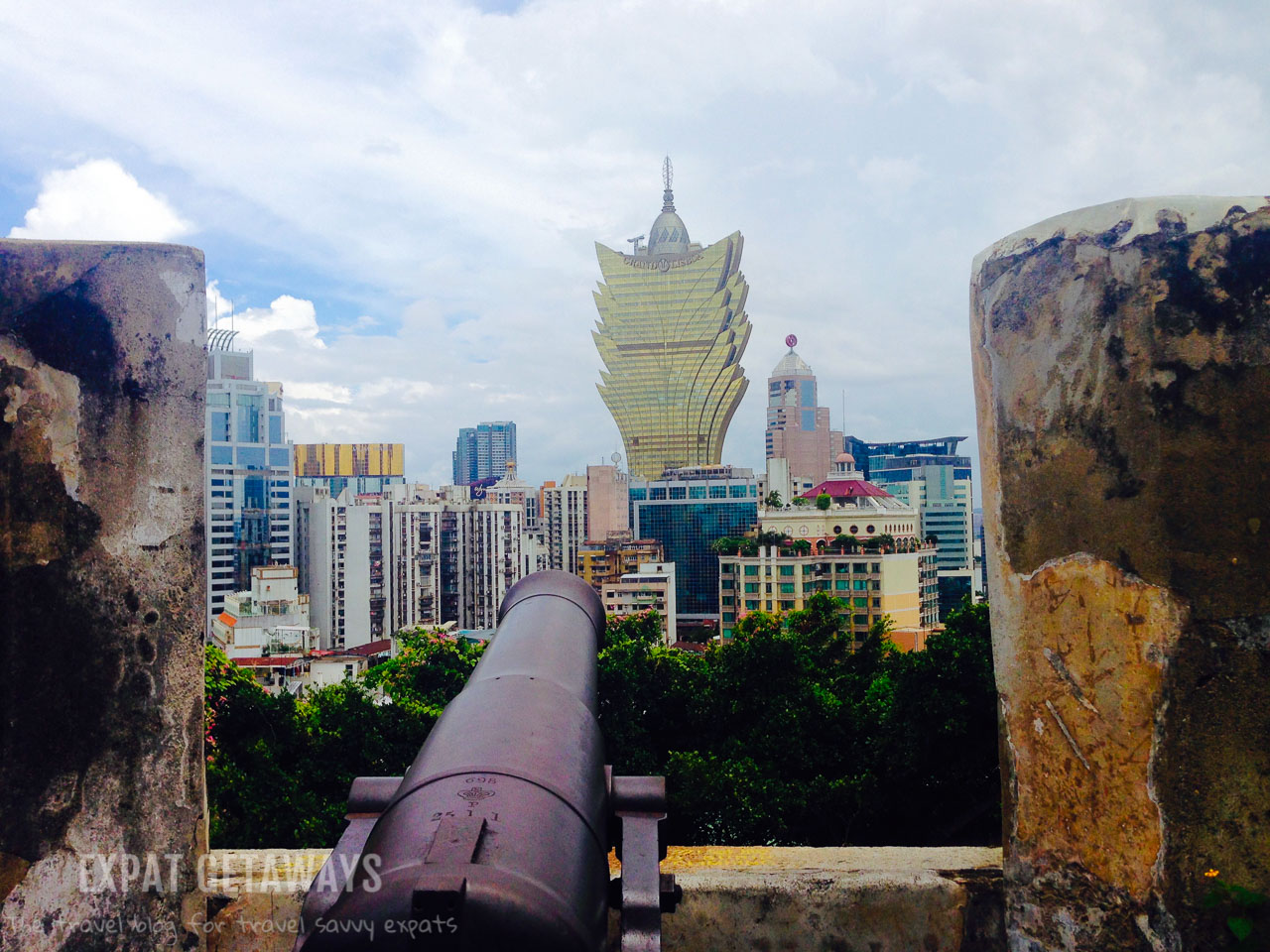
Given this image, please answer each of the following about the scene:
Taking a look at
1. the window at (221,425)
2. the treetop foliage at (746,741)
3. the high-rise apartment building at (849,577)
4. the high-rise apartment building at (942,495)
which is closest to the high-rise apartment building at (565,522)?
the window at (221,425)

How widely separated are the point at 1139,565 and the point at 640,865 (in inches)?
45.2

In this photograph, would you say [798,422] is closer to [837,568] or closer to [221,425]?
[221,425]

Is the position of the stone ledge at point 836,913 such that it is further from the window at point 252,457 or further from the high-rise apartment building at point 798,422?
the high-rise apartment building at point 798,422

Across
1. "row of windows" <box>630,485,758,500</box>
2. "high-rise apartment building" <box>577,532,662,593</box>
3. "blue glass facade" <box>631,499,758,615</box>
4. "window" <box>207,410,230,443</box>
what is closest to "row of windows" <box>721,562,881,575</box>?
"high-rise apartment building" <box>577,532,662,593</box>

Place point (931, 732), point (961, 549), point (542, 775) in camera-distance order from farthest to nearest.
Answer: point (961, 549) < point (931, 732) < point (542, 775)

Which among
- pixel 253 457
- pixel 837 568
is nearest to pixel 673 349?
pixel 253 457

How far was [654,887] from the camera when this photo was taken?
189 cm

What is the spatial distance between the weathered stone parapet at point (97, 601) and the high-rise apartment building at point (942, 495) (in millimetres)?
51962

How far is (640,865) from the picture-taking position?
6.36ft

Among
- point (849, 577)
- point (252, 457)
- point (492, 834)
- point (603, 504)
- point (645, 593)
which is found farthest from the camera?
point (603, 504)

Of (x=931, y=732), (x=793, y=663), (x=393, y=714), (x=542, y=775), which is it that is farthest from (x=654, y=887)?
(x=393, y=714)

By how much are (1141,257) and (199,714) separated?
2.30 meters

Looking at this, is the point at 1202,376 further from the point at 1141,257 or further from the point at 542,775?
the point at 542,775

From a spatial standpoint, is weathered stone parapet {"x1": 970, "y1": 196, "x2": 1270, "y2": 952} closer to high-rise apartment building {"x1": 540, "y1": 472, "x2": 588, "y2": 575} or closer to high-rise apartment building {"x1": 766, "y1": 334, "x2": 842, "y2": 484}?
high-rise apartment building {"x1": 540, "y1": 472, "x2": 588, "y2": 575}
